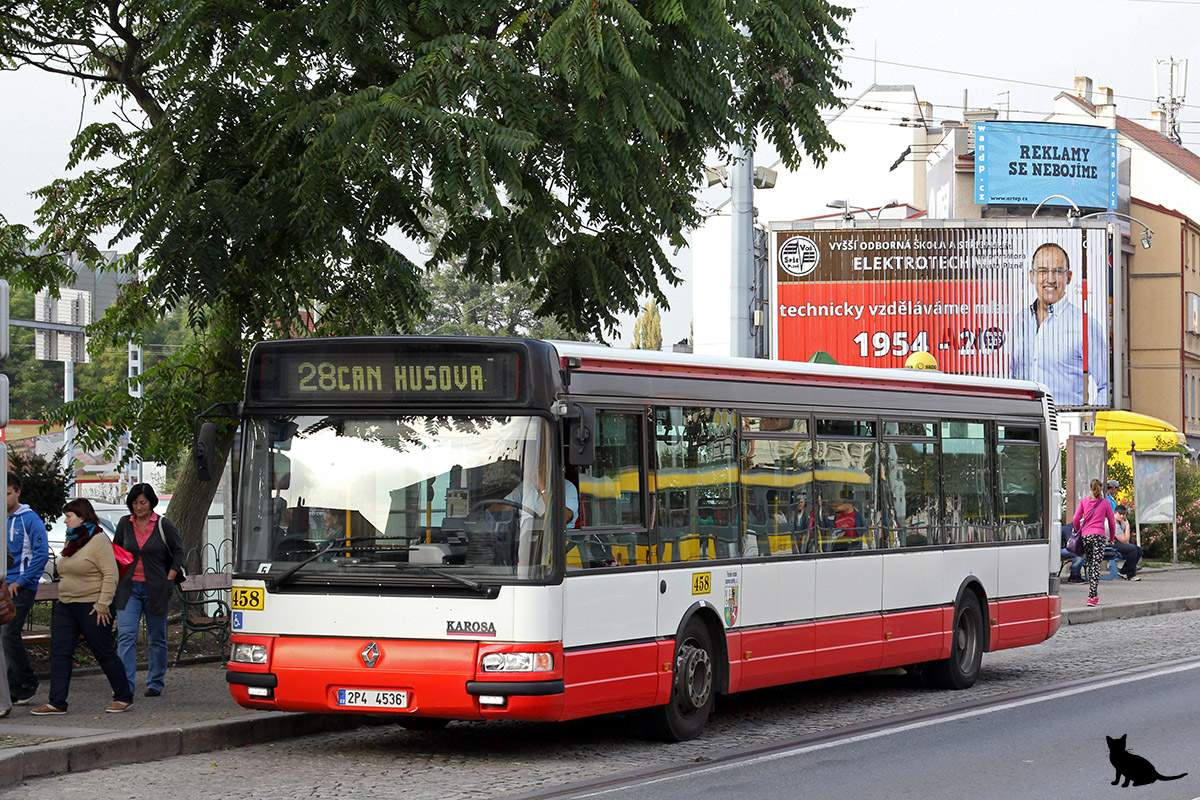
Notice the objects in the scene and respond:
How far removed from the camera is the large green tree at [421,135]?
40.8ft

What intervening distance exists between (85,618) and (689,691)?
14.2 feet

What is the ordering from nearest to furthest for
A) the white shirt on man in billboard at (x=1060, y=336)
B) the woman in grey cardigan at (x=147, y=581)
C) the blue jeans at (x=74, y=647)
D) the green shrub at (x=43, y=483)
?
the blue jeans at (x=74, y=647) < the woman in grey cardigan at (x=147, y=581) < the green shrub at (x=43, y=483) < the white shirt on man in billboard at (x=1060, y=336)

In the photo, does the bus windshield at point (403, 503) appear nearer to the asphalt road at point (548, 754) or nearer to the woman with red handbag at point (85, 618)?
the asphalt road at point (548, 754)

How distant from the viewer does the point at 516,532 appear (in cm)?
1030

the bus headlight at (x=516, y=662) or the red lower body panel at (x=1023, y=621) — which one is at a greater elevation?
the bus headlight at (x=516, y=662)

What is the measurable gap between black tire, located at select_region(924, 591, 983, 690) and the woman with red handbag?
7.08 m

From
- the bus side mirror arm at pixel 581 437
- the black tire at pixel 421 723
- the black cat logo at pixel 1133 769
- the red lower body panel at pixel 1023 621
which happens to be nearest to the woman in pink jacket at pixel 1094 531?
the red lower body panel at pixel 1023 621

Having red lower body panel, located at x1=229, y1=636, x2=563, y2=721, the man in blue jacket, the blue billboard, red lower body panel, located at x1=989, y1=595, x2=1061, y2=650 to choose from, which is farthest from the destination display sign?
the blue billboard

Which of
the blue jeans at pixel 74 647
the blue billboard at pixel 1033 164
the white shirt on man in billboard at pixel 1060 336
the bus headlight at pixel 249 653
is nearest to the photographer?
the bus headlight at pixel 249 653

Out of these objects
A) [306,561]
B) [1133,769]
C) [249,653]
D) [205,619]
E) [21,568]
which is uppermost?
[306,561]

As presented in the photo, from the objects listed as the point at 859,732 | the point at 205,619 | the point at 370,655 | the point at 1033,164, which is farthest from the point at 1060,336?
the point at 370,655

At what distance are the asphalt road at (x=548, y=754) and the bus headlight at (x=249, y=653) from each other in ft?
2.07

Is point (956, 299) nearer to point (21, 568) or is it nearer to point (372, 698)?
point (21, 568)

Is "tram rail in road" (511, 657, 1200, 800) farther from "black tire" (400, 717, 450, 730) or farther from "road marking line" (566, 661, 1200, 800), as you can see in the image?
"black tire" (400, 717, 450, 730)
